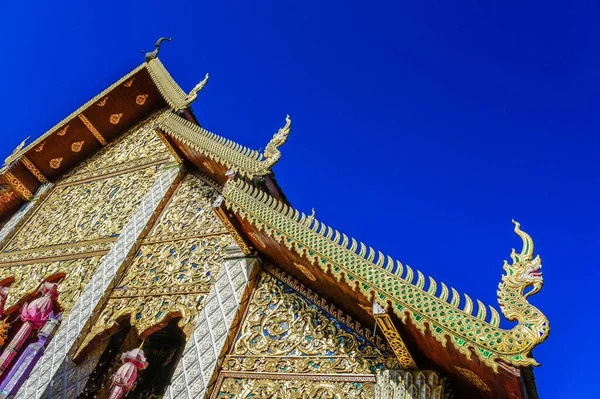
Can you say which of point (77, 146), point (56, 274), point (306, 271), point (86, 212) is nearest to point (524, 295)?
point (306, 271)

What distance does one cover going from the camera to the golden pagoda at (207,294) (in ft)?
9.87

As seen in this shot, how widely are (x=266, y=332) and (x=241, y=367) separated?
35 centimetres

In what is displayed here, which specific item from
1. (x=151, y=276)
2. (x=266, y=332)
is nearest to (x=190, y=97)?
(x=151, y=276)

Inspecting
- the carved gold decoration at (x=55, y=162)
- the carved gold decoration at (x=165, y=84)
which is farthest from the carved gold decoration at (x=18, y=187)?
the carved gold decoration at (x=165, y=84)

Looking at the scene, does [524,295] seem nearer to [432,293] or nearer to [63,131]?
[432,293]

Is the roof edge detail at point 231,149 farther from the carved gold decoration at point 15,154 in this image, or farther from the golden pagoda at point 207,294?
the carved gold decoration at point 15,154

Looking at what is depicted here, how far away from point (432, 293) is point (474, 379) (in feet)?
1.82

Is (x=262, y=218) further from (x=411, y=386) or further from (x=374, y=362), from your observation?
(x=411, y=386)

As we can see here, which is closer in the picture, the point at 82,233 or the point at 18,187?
the point at 82,233

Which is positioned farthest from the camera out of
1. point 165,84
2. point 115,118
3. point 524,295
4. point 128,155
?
point 115,118

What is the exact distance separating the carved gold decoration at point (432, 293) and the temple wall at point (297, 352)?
57cm

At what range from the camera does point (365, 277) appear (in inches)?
132

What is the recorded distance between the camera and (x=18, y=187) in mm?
8883

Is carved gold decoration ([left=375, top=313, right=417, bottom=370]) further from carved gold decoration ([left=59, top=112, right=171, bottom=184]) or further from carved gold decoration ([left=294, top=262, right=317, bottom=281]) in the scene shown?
carved gold decoration ([left=59, top=112, right=171, bottom=184])
